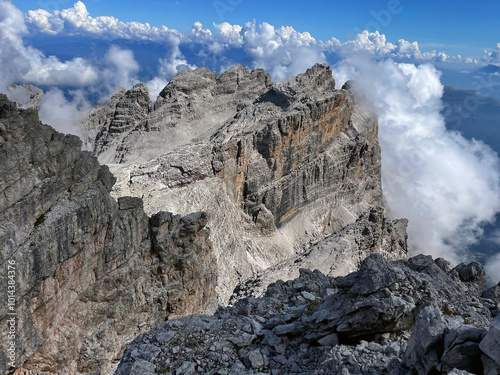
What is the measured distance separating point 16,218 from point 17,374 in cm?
1049

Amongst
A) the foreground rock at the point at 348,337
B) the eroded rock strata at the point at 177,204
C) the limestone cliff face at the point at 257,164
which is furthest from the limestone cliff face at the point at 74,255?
the limestone cliff face at the point at 257,164

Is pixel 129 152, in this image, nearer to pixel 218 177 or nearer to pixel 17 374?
pixel 218 177

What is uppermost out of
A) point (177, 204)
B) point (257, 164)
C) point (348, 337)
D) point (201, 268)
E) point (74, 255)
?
point (257, 164)

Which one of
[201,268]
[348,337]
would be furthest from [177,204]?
[348,337]

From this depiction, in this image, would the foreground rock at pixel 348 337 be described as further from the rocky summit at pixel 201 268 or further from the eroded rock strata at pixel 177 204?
the eroded rock strata at pixel 177 204

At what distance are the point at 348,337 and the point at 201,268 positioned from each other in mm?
26482

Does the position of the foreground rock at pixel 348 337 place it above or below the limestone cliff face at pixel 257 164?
below

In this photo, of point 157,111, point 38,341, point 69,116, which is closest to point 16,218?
point 38,341

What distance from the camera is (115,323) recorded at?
32031mm

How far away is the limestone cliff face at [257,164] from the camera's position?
185ft

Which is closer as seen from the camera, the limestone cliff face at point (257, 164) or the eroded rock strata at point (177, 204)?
the eroded rock strata at point (177, 204)

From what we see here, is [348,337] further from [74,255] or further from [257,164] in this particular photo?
[257,164]

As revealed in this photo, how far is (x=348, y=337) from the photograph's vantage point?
634 inches

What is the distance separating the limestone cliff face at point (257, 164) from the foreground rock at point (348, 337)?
3120cm
